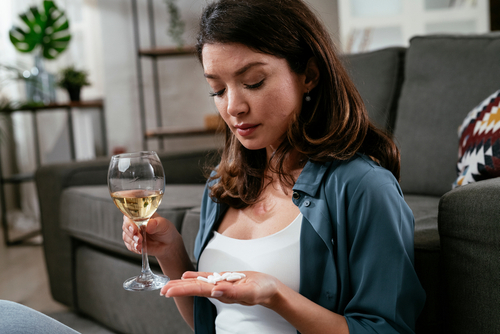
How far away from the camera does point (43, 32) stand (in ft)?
10.3

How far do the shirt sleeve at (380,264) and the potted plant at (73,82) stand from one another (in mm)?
2892

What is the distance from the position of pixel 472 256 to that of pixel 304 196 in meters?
0.28

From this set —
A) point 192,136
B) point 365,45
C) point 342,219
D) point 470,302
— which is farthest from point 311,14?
point 192,136

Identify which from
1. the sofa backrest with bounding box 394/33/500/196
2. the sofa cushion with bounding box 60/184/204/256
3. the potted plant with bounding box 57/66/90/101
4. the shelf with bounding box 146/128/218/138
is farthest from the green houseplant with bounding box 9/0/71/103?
the sofa backrest with bounding box 394/33/500/196

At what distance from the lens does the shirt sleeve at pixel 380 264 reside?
0.68m

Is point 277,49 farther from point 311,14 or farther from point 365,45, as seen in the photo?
point 365,45

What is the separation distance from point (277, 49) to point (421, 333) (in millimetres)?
609

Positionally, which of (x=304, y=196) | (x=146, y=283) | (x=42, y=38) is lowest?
(x=146, y=283)

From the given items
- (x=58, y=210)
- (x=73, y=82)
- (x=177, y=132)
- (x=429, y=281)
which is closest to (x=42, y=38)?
(x=73, y=82)

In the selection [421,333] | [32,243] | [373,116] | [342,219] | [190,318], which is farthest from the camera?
[32,243]

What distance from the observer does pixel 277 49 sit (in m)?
0.77

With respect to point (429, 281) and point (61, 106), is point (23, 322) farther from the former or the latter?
point (61, 106)

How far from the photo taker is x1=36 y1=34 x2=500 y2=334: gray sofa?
0.78 m

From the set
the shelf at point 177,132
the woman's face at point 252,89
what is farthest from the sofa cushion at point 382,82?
the shelf at point 177,132
